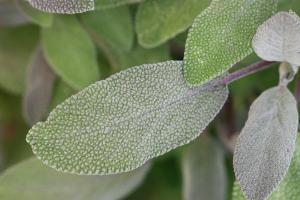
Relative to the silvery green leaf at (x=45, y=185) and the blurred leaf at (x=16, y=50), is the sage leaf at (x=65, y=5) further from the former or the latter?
the blurred leaf at (x=16, y=50)

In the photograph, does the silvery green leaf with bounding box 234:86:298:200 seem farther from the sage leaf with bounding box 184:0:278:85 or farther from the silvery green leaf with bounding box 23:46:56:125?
the silvery green leaf with bounding box 23:46:56:125

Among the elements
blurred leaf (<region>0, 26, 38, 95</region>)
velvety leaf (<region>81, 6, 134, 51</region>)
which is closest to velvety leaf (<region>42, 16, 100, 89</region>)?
velvety leaf (<region>81, 6, 134, 51</region>)

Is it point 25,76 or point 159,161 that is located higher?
point 25,76

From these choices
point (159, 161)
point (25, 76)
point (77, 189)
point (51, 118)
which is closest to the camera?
point (51, 118)

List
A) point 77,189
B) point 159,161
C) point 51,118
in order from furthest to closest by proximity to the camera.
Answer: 1. point 159,161
2. point 77,189
3. point 51,118

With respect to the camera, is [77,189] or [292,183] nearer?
[292,183]

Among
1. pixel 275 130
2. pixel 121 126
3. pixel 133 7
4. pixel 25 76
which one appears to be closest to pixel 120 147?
pixel 121 126

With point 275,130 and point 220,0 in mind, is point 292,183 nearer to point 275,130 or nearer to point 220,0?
point 275,130
